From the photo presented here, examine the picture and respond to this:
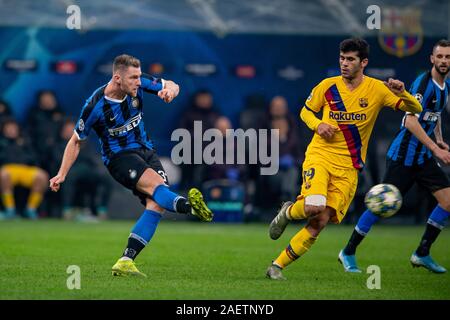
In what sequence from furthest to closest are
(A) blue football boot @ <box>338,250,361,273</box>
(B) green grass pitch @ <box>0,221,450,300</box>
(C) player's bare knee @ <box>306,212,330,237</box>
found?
(A) blue football boot @ <box>338,250,361,273</box>, (C) player's bare knee @ <box>306,212,330,237</box>, (B) green grass pitch @ <box>0,221,450,300</box>

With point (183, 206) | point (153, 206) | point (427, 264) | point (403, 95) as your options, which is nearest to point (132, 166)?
point (153, 206)

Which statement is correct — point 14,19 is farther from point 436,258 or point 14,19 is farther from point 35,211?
point 436,258

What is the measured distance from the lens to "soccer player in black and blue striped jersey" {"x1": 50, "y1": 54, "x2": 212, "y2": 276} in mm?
9898

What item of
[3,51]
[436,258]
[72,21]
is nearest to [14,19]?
[3,51]

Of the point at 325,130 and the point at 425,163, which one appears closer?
the point at 325,130

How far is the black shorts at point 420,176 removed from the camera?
1134 centimetres

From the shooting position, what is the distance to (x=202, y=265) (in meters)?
11.3

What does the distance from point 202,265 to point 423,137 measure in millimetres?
2844

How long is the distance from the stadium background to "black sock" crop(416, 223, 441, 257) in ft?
28.4

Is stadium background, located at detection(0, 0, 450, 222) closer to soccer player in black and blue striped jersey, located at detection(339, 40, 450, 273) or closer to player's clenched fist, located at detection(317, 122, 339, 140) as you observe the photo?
soccer player in black and blue striped jersey, located at detection(339, 40, 450, 273)

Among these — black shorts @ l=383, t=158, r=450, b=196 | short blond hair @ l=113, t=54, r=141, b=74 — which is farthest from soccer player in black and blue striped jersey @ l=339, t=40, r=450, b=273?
short blond hair @ l=113, t=54, r=141, b=74

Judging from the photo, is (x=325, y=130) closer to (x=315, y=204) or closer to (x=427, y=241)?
(x=315, y=204)

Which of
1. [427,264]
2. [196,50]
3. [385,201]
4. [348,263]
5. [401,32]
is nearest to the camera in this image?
[385,201]

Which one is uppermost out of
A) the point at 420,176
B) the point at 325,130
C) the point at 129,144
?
the point at 325,130
